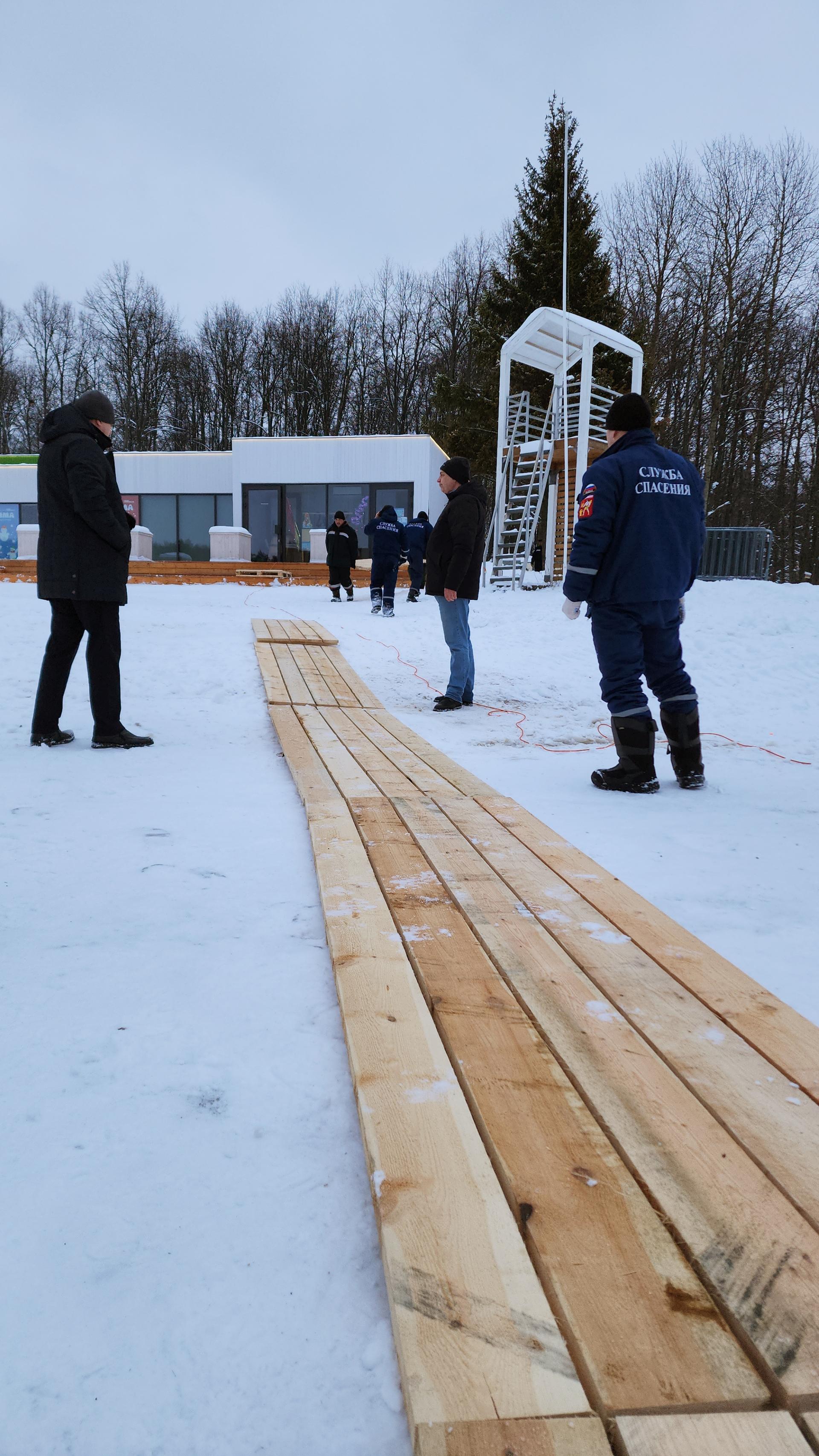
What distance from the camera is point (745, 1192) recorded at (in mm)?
1160

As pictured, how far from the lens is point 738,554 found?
1308 centimetres

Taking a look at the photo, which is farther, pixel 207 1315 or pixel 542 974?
pixel 542 974

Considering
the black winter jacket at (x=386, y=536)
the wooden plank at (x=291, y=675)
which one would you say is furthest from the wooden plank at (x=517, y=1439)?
the black winter jacket at (x=386, y=536)

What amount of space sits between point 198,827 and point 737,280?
25.6 meters

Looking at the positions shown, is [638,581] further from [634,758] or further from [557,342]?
[557,342]

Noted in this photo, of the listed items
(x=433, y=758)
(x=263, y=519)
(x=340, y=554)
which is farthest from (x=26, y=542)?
(x=433, y=758)

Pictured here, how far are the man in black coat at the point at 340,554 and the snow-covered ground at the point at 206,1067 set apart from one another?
30.8 feet

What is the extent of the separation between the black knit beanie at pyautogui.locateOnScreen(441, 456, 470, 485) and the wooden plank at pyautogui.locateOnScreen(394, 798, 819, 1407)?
4169 mm

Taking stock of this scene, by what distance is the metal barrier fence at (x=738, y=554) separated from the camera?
Answer: 12891 millimetres

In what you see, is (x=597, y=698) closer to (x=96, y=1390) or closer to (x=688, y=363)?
(x=96, y=1390)

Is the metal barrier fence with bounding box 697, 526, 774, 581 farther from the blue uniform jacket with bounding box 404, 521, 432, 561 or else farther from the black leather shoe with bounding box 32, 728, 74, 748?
the black leather shoe with bounding box 32, 728, 74, 748

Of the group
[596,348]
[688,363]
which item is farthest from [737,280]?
[596,348]

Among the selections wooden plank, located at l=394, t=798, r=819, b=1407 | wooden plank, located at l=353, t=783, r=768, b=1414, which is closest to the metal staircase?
wooden plank, located at l=394, t=798, r=819, b=1407

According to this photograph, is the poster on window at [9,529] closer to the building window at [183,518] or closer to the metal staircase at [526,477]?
the building window at [183,518]
